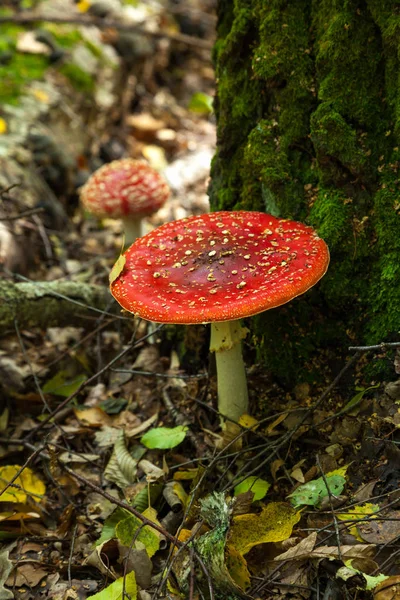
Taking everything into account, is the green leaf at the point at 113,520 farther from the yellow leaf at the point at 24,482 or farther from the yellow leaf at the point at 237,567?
the yellow leaf at the point at 237,567

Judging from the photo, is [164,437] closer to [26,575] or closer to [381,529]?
[26,575]

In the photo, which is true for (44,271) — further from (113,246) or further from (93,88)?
(93,88)

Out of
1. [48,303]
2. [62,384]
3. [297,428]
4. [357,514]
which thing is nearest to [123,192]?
[48,303]

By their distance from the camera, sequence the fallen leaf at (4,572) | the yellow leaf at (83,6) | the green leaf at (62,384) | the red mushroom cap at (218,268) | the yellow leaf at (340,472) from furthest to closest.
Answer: the yellow leaf at (83,6), the green leaf at (62,384), the yellow leaf at (340,472), the fallen leaf at (4,572), the red mushroom cap at (218,268)

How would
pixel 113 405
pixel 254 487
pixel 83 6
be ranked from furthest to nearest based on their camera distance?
pixel 83 6
pixel 113 405
pixel 254 487

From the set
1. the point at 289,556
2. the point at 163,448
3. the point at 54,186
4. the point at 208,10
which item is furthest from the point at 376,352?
the point at 208,10

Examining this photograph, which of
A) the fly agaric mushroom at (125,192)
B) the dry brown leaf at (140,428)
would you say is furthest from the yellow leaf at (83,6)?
the dry brown leaf at (140,428)

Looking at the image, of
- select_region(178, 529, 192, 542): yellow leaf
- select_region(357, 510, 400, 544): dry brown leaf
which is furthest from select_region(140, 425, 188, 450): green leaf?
select_region(357, 510, 400, 544): dry brown leaf
